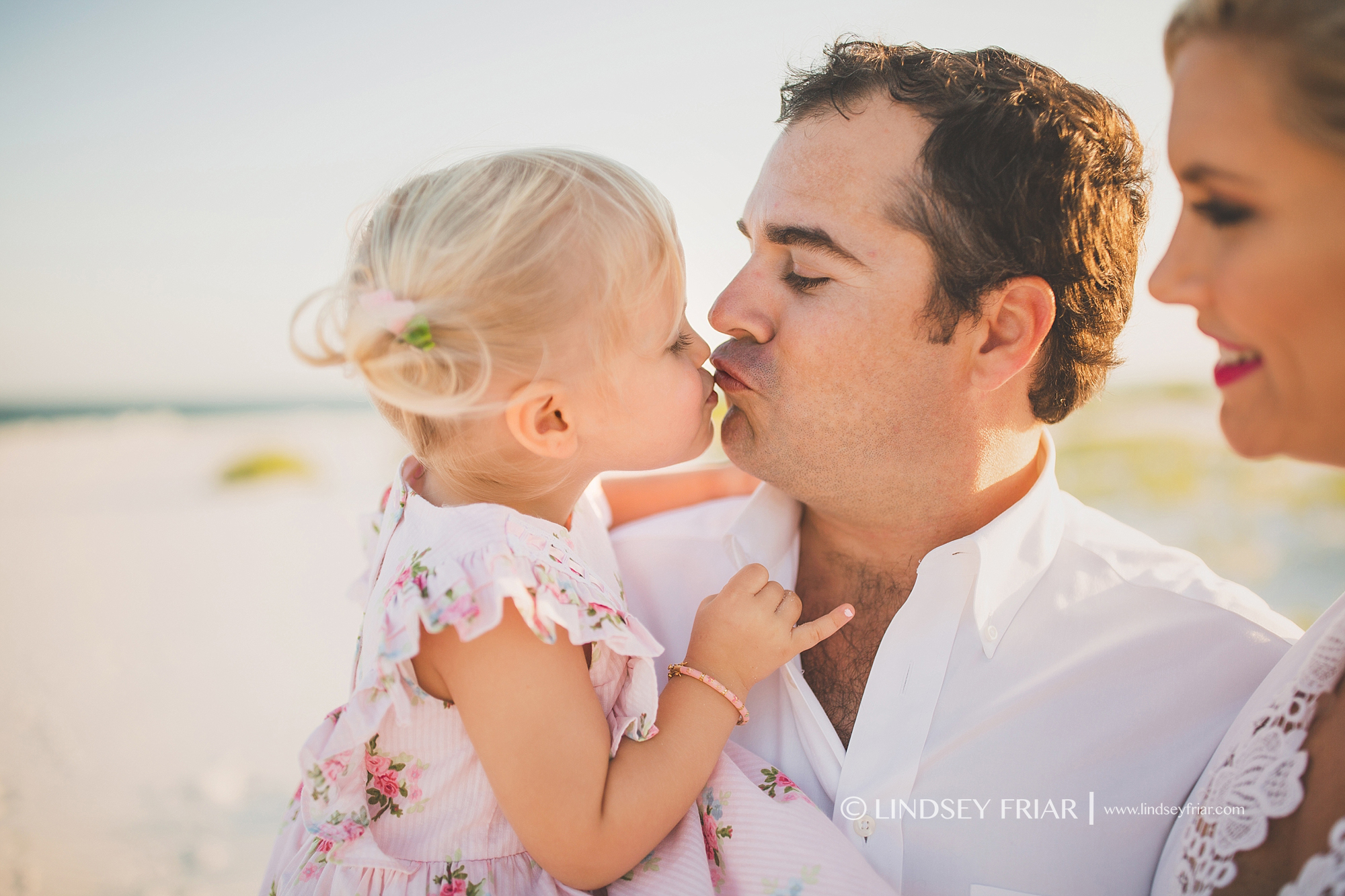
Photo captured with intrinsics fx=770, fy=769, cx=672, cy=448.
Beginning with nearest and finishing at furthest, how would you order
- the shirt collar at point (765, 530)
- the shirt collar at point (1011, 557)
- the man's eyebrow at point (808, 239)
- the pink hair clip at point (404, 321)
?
1. the pink hair clip at point (404, 321)
2. the shirt collar at point (1011, 557)
3. the man's eyebrow at point (808, 239)
4. the shirt collar at point (765, 530)

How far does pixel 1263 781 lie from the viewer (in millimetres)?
1361

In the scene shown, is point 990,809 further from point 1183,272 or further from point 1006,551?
point 1183,272

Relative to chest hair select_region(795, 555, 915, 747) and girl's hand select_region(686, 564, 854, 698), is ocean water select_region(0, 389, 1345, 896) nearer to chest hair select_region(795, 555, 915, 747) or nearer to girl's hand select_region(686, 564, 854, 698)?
chest hair select_region(795, 555, 915, 747)

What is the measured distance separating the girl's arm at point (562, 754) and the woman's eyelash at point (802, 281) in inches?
44.8

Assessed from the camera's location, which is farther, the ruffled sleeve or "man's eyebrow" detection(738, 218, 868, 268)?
"man's eyebrow" detection(738, 218, 868, 268)

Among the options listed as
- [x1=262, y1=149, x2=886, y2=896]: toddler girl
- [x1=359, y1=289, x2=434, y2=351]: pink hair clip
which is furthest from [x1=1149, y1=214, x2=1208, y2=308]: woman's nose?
[x1=359, y1=289, x2=434, y2=351]: pink hair clip

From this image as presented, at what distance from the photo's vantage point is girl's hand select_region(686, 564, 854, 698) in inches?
68.1

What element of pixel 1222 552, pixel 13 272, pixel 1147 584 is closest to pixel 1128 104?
pixel 1147 584

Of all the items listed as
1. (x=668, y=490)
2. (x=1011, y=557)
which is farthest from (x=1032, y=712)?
(x=668, y=490)

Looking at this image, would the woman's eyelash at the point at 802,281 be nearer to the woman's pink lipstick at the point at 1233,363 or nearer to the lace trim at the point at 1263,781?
the woman's pink lipstick at the point at 1233,363

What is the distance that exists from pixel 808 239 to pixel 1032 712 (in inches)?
50.8

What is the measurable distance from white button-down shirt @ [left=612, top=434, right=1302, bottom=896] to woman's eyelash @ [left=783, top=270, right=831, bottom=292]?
0.76m

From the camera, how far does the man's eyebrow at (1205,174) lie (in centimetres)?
120

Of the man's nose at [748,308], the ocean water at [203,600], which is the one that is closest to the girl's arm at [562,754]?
the man's nose at [748,308]
